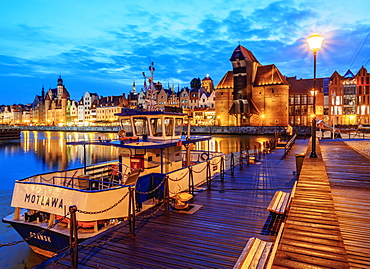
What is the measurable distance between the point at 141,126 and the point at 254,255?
9221 millimetres

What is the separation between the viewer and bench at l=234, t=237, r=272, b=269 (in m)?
4.52

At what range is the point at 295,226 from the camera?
450cm

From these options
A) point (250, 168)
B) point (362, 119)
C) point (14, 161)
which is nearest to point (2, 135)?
point (14, 161)

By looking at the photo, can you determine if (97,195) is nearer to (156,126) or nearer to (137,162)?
(137,162)

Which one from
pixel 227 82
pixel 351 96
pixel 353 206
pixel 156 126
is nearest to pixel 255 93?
pixel 227 82

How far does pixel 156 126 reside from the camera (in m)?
12.9

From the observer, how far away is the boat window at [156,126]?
12.7 meters

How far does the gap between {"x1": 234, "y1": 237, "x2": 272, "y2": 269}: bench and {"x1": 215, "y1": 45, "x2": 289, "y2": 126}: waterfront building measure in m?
70.4

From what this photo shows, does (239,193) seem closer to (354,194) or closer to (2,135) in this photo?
(354,194)

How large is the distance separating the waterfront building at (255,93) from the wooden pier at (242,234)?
216ft

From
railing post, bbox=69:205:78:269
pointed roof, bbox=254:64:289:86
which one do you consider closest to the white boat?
railing post, bbox=69:205:78:269

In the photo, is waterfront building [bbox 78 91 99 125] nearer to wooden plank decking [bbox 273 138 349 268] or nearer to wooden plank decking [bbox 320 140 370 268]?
wooden plank decking [bbox 320 140 370 268]

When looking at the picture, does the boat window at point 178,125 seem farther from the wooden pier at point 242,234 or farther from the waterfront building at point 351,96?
the waterfront building at point 351,96

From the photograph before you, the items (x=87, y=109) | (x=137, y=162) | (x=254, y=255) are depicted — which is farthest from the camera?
(x=87, y=109)
